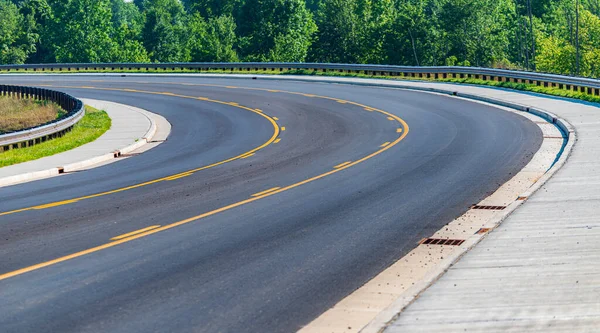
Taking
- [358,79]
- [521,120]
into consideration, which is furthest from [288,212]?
[358,79]

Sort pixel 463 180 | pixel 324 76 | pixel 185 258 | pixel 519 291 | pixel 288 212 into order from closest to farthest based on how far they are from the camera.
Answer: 1. pixel 519 291
2. pixel 185 258
3. pixel 288 212
4. pixel 463 180
5. pixel 324 76

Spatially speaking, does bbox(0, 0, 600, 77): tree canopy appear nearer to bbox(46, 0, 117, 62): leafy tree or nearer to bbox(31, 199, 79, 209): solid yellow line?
bbox(46, 0, 117, 62): leafy tree

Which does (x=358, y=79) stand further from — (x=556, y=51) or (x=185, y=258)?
(x=556, y=51)

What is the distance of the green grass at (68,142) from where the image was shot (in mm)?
24250

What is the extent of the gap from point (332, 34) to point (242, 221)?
84.4 meters

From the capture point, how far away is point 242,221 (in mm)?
14594

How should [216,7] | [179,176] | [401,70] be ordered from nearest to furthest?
[179,176]
[401,70]
[216,7]

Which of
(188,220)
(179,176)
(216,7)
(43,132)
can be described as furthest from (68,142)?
(216,7)

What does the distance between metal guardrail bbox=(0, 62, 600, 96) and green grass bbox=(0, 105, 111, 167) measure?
18.6 metres

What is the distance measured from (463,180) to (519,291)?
8.60m

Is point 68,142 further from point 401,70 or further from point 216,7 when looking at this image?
point 216,7

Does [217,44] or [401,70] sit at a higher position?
[217,44]

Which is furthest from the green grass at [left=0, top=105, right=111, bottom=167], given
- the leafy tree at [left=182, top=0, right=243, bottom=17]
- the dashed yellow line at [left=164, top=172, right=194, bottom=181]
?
the leafy tree at [left=182, top=0, right=243, bottom=17]

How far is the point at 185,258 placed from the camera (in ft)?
39.7
